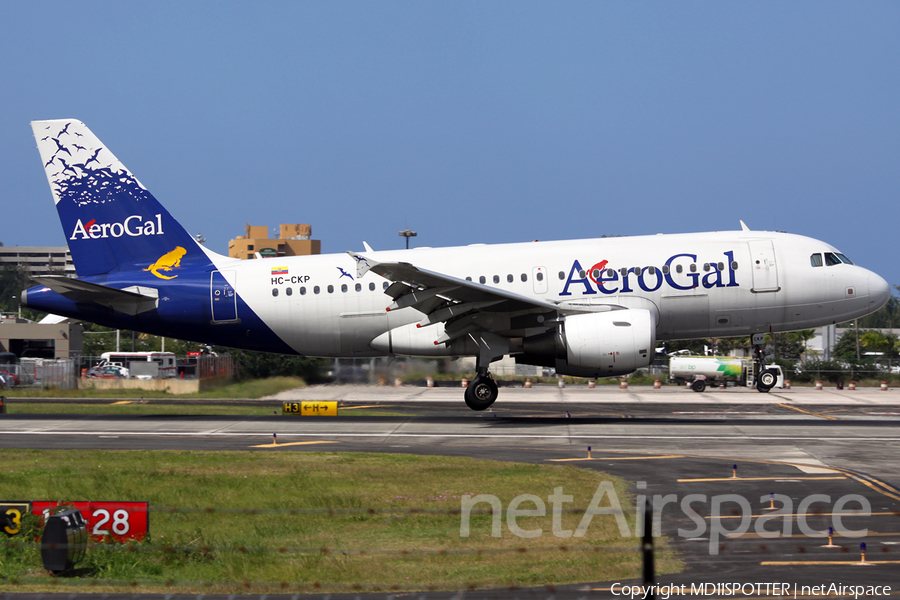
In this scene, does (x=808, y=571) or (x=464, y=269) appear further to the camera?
(x=464, y=269)

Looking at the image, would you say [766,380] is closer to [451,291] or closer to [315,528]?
[451,291]

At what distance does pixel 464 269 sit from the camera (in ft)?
88.3

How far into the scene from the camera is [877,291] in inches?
1057

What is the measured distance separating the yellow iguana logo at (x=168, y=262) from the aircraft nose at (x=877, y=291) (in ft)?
73.4

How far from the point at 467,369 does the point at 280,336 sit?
916 centimetres

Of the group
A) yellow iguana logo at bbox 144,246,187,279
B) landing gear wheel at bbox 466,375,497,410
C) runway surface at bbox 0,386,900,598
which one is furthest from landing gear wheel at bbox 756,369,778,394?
yellow iguana logo at bbox 144,246,187,279

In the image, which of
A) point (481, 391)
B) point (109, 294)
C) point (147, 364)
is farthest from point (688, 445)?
point (147, 364)

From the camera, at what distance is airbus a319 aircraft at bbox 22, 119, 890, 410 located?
25.0 m

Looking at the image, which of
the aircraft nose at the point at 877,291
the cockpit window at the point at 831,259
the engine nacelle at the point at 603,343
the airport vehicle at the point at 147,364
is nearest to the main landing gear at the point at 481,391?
the engine nacelle at the point at 603,343

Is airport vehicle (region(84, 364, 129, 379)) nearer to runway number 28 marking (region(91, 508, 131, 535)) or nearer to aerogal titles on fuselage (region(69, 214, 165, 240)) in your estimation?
aerogal titles on fuselage (region(69, 214, 165, 240))

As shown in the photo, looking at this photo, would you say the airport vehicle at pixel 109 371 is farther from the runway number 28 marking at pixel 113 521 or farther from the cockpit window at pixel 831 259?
the runway number 28 marking at pixel 113 521

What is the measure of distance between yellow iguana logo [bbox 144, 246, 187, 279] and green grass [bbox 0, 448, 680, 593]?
957cm

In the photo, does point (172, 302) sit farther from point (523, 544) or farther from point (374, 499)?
point (523, 544)

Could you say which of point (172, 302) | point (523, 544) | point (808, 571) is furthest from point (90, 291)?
point (808, 571)
